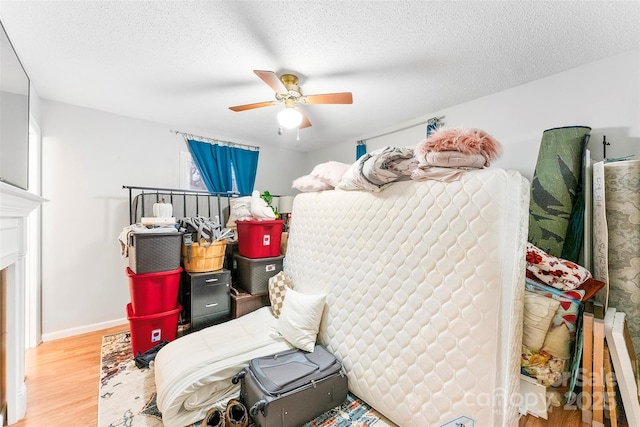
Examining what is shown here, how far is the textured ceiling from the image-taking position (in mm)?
1458

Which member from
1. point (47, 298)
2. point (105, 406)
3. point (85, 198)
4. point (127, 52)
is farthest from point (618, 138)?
point (47, 298)

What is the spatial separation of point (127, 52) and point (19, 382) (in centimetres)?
233

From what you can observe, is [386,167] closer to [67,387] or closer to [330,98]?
[330,98]

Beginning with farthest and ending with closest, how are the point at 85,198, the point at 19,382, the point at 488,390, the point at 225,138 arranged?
1. the point at 225,138
2. the point at 85,198
3. the point at 19,382
4. the point at 488,390

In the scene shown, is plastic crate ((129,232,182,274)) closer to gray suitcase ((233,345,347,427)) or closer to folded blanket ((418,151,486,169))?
gray suitcase ((233,345,347,427))

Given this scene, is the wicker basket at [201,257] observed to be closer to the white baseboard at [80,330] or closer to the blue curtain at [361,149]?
the white baseboard at [80,330]

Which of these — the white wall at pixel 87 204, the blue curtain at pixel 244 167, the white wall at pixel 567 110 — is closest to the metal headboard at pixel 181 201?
the white wall at pixel 87 204

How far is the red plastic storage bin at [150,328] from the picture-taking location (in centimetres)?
218

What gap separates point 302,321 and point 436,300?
1018 millimetres

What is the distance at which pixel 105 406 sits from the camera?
1695 millimetres

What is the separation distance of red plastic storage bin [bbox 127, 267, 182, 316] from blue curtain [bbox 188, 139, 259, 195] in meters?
1.61

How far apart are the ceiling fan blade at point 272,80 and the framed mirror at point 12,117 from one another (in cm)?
131

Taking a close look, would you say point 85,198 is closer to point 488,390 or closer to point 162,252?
point 162,252

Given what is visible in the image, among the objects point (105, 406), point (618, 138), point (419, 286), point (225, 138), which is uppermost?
point (225, 138)
